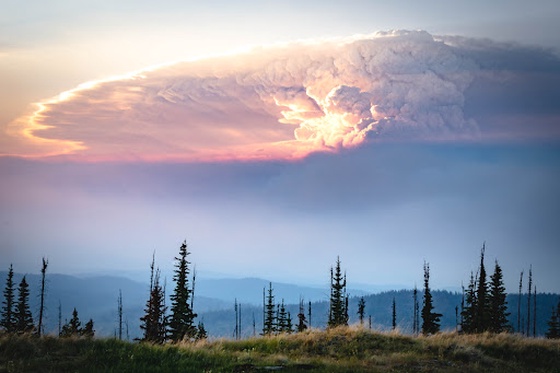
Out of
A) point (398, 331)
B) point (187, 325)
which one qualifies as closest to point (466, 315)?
point (187, 325)

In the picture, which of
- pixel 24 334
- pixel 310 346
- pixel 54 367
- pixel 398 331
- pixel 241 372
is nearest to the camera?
pixel 54 367

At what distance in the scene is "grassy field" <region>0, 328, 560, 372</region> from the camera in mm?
16891

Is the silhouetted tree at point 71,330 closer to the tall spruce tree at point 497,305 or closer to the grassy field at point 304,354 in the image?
the grassy field at point 304,354

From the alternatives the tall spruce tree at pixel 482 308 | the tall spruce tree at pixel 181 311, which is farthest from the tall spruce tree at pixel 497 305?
the tall spruce tree at pixel 181 311

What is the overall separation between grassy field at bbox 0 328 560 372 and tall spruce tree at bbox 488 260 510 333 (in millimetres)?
43085

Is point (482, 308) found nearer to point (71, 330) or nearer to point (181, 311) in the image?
point (181, 311)

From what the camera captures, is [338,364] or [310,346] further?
[310,346]

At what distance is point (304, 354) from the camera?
21844 millimetres

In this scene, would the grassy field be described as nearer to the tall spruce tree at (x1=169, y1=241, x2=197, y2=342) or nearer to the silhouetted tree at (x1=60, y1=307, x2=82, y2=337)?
the silhouetted tree at (x1=60, y1=307, x2=82, y2=337)

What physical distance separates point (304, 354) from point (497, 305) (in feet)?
188

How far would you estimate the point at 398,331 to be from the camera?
85.7 ft

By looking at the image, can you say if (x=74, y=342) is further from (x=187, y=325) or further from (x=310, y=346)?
(x=187, y=325)

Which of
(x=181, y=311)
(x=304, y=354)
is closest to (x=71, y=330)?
(x=304, y=354)

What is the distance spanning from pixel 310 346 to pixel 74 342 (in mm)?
10155
